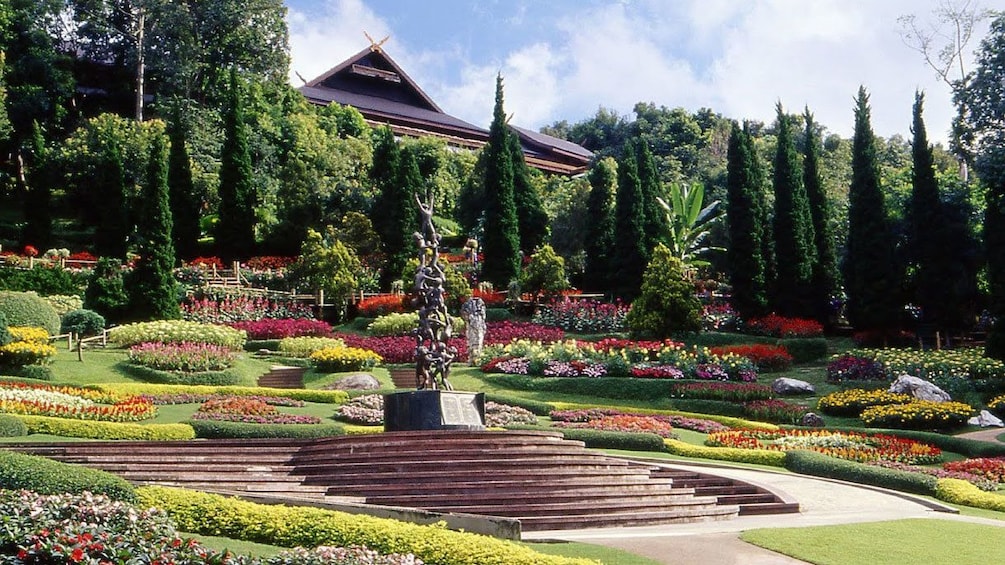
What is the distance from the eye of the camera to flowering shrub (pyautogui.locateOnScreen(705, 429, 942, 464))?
20609mm

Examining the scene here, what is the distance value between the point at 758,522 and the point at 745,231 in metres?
24.7

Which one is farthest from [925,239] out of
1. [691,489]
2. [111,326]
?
[111,326]

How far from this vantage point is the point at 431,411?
657 inches

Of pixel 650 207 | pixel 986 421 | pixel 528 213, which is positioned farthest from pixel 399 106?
pixel 986 421

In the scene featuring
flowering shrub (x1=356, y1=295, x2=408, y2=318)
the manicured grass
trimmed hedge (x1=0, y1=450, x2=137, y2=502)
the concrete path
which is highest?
flowering shrub (x1=356, y1=295, x2=408, y2=318)

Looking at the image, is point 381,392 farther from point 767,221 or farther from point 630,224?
point 767,221

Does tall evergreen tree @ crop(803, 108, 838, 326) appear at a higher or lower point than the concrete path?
higher

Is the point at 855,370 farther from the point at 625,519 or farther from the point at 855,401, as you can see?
the point at 625,519

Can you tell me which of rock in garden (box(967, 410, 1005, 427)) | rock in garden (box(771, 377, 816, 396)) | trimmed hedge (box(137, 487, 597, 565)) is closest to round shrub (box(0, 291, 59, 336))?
trimmed hedge (box(137, 487, 597, 565))

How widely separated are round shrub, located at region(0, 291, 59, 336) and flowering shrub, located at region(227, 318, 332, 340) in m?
6.33

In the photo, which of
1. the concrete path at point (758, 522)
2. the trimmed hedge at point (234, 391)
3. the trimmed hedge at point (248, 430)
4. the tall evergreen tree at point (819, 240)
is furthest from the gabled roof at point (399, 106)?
the concrete path at point (758, 522)

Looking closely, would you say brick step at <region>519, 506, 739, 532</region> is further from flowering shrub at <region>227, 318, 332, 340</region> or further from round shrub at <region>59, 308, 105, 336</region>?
flowering shrub at <region>227, 318, 332, 340</region>

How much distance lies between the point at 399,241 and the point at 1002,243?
22.3m

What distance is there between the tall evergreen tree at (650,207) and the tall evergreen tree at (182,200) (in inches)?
741
